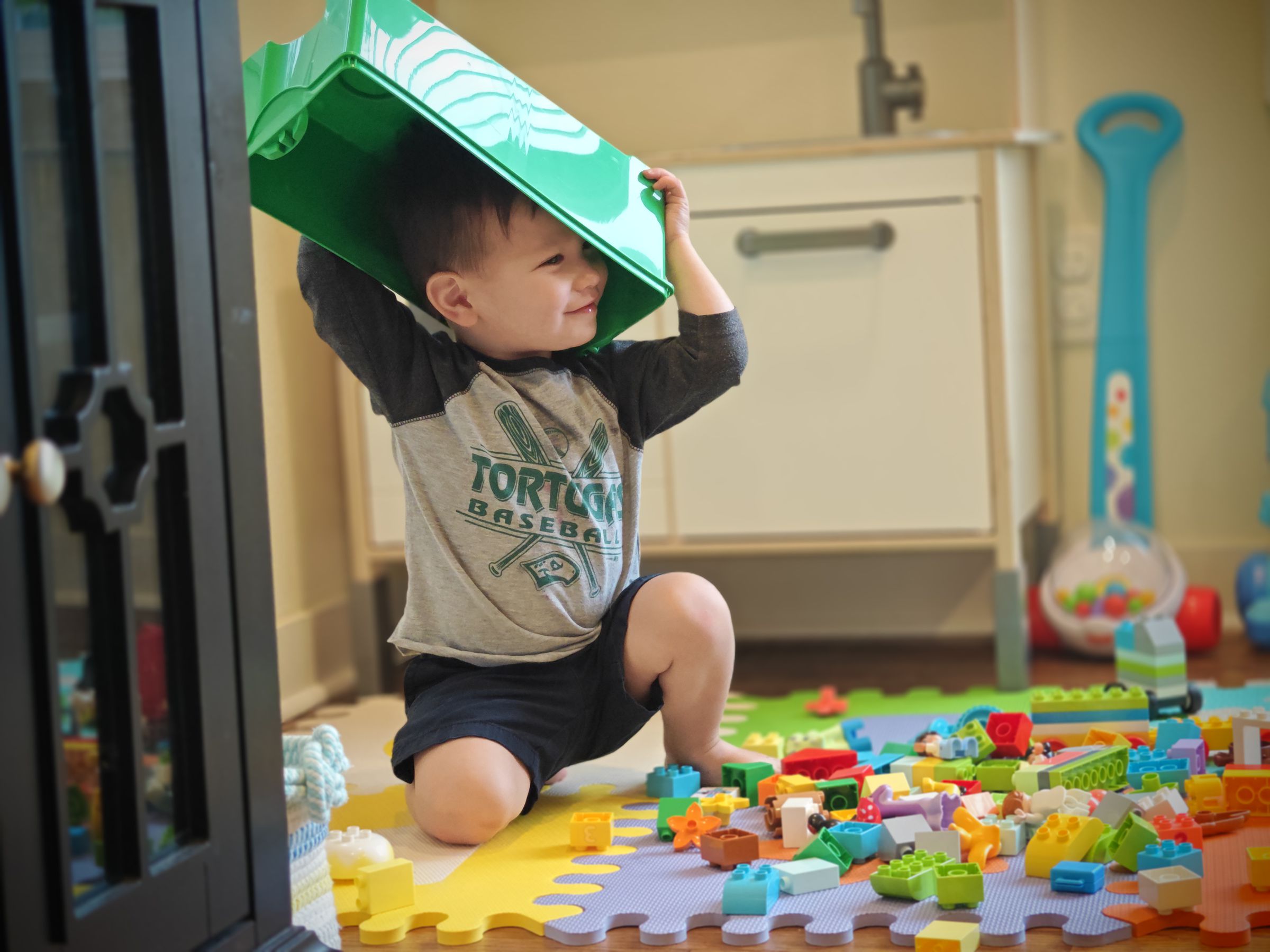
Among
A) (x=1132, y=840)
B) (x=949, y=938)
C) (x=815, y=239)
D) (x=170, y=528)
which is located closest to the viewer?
(x=170, y=528)

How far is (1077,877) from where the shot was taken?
34.0 inches

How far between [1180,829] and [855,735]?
0.43 meters

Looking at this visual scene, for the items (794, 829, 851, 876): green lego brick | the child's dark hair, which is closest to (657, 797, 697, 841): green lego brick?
(794, 829, 851, 876): green lego brick

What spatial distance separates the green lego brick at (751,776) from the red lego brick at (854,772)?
5 cm

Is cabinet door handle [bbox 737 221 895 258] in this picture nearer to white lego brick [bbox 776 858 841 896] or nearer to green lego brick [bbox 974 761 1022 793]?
green lego brick [bbox 974 761 1022 793]

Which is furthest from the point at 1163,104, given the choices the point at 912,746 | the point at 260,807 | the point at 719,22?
the point at 260,807

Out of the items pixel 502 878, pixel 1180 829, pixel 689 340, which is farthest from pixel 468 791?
pixel 1180 829

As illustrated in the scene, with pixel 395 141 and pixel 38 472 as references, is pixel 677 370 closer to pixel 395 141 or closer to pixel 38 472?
pixel 395 141

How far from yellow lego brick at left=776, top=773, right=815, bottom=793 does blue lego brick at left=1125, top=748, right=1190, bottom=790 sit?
0.24 metres

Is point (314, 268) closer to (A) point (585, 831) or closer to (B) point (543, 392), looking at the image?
(B) point (543, 392)

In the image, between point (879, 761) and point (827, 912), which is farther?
point (879, 761)

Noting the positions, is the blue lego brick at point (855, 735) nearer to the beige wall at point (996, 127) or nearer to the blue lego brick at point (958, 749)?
the blue lego brick at point (958, 749)

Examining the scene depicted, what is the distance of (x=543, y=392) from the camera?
3.76 feet

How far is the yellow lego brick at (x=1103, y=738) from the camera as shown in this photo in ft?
3.81
